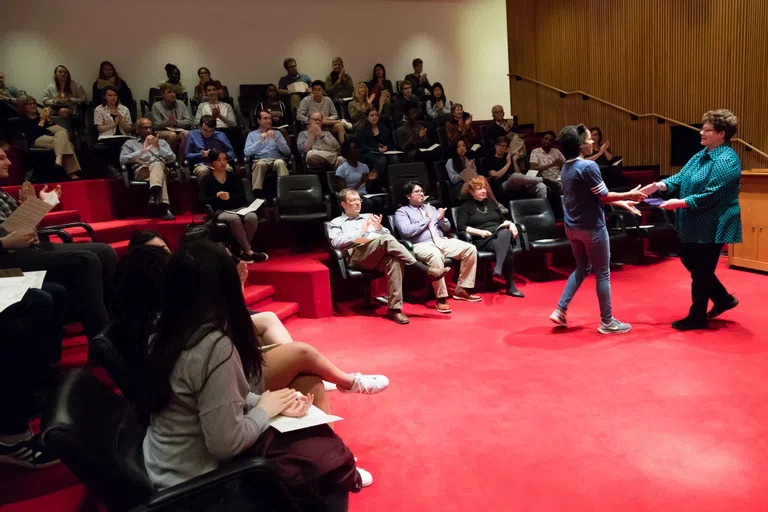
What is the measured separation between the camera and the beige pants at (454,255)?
528 centimetres

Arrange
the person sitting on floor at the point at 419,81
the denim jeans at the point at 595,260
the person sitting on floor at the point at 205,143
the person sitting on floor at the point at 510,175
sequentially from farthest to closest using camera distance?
the person sitting on floor at the point at 419,81 → the person sitting on floor at the point at 510,175 → the person sitting on floor at the point at 205,143 → the denim jeans at the point at 595,260

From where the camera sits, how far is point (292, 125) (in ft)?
25.9

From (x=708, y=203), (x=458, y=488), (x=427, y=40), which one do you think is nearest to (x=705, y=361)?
(x=708, y=203)

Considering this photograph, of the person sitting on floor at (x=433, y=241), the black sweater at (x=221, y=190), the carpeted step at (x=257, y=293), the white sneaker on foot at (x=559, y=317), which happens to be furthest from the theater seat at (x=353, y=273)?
the white sneaker on foot at (x=559, y=317)

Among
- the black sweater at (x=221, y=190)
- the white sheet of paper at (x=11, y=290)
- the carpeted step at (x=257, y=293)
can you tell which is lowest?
the carpeted step at (x=257, y=293)

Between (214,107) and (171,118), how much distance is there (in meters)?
0.50

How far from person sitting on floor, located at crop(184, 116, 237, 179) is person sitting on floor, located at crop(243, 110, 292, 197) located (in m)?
0.24

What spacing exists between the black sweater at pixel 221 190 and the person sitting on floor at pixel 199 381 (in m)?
4.16

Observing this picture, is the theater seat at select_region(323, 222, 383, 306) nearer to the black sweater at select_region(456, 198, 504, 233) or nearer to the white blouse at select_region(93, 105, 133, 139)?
the black sweater at select_region(456, 198, 504, 233)

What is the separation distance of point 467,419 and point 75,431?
1.95 metres

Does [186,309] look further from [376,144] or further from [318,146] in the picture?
[376,144]

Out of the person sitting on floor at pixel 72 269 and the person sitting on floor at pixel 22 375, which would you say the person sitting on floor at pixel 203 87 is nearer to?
the person sitting on floor at pixel 72 269

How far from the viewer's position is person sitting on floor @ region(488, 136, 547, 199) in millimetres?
6836

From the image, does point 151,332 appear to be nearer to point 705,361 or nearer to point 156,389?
point 156,389
